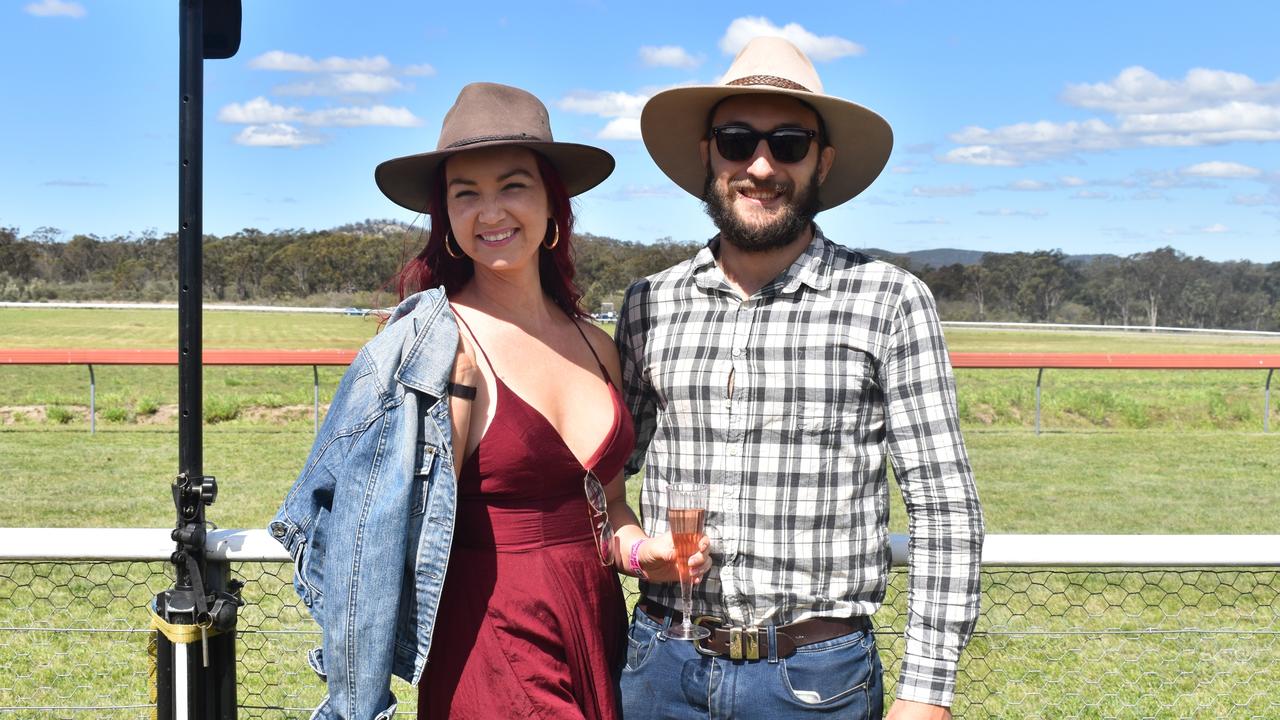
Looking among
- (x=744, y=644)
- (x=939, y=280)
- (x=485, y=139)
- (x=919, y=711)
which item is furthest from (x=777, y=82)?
(x=939, y=280)

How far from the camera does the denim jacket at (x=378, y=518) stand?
191 centimetres

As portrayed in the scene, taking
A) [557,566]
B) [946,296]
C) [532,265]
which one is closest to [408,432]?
[557,566]

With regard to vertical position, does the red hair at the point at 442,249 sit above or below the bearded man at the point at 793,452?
above

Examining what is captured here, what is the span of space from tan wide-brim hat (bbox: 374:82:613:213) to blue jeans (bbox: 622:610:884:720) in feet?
3.17

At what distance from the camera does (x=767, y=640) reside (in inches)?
85.9

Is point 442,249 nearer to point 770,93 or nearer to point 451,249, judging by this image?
point 451,249

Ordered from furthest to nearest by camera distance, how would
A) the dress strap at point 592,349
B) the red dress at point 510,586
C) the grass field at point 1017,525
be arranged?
1. the grass field at point 1017,525
2. the dress strap at point 592,349
3. the red dress at point 510,586

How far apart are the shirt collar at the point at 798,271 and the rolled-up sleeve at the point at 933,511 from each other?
0.20 metres

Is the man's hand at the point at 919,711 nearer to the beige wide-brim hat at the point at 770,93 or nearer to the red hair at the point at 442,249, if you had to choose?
the beige wide-brim hat at the point at 770,93

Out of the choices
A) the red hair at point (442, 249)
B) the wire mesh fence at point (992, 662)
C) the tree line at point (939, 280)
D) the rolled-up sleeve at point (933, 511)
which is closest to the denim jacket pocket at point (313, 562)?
the red hair at point (442, 249)

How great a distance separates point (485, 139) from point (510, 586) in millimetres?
833

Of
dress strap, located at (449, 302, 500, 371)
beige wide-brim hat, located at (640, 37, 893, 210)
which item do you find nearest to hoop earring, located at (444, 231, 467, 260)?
dress strap, located at (449, 302, 500, 371)

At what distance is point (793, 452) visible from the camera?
7.22 ft

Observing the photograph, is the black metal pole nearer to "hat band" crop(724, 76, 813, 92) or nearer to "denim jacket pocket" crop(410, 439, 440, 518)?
"denim jacket pocket" crop(410, 439, 440, 518)
